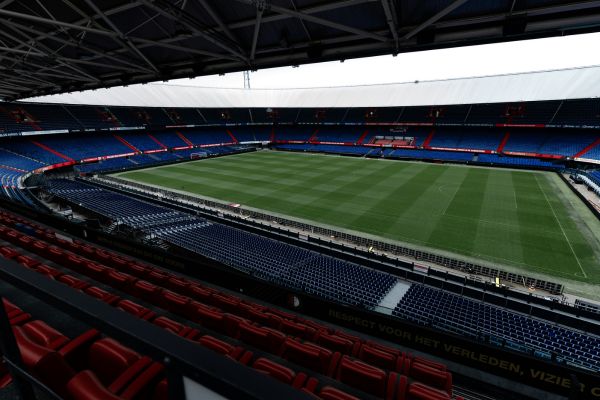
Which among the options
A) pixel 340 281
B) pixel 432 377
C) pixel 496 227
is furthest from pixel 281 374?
pixel 496 227

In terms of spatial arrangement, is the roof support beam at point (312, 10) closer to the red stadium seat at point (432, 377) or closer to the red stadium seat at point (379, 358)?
the red stadium seat at point (379, 358)

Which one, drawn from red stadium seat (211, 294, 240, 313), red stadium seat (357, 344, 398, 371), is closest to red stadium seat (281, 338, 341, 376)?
red stadium seat (357, 344, 398, 371)

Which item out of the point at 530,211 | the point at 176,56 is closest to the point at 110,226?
the point at 176,56

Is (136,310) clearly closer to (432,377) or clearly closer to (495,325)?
(432,377)

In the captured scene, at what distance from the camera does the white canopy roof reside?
148 ft

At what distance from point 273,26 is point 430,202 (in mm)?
21986

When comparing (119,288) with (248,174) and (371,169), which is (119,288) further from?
(371,169)

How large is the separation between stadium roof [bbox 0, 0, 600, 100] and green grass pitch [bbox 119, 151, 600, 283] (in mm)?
13649

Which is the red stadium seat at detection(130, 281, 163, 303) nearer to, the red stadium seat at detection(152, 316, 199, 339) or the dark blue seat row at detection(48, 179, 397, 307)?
the red stadium seat at detection(152, 316, 199, 339)

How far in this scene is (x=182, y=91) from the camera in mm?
65375

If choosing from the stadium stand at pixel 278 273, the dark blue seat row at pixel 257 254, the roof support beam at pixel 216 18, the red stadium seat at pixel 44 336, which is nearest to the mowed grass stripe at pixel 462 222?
the stadium stand at pixel 278 273

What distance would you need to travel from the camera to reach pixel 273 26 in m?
8.77

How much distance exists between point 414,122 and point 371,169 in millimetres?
22428

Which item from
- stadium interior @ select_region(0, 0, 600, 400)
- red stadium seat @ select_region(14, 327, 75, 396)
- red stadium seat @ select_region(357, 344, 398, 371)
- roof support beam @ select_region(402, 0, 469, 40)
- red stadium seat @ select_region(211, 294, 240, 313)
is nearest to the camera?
red stadium seat @ select_region(14, 327, 75, 396)
